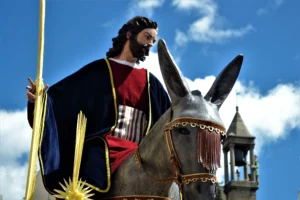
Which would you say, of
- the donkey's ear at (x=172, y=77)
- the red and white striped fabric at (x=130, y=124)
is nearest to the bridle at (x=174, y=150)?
the donkey's ear at (x=172, y=77)

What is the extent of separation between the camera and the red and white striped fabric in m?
6.88

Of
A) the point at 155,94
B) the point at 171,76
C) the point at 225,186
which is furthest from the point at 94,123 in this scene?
the point at 225,186

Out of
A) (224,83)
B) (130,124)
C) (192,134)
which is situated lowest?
(192,134)

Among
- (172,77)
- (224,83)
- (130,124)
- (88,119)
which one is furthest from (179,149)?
(88,119)

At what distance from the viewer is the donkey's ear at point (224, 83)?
6.04 m

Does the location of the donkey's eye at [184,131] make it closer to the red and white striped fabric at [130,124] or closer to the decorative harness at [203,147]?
the decorative harness at [203,147]

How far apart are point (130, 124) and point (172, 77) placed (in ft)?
4.06

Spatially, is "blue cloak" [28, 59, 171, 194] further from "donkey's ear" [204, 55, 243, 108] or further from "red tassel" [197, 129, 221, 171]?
"red tassel" [197, 129, 221, 171]

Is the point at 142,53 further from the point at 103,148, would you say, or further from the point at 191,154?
the point at 191,154

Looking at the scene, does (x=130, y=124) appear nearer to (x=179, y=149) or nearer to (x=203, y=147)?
(x=179, y=149)

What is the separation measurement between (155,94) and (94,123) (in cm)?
81

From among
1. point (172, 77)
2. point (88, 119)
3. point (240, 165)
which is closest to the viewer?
point (172, 77)

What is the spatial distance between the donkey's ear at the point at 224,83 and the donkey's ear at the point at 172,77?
27cm

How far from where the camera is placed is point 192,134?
5574 millimetres
